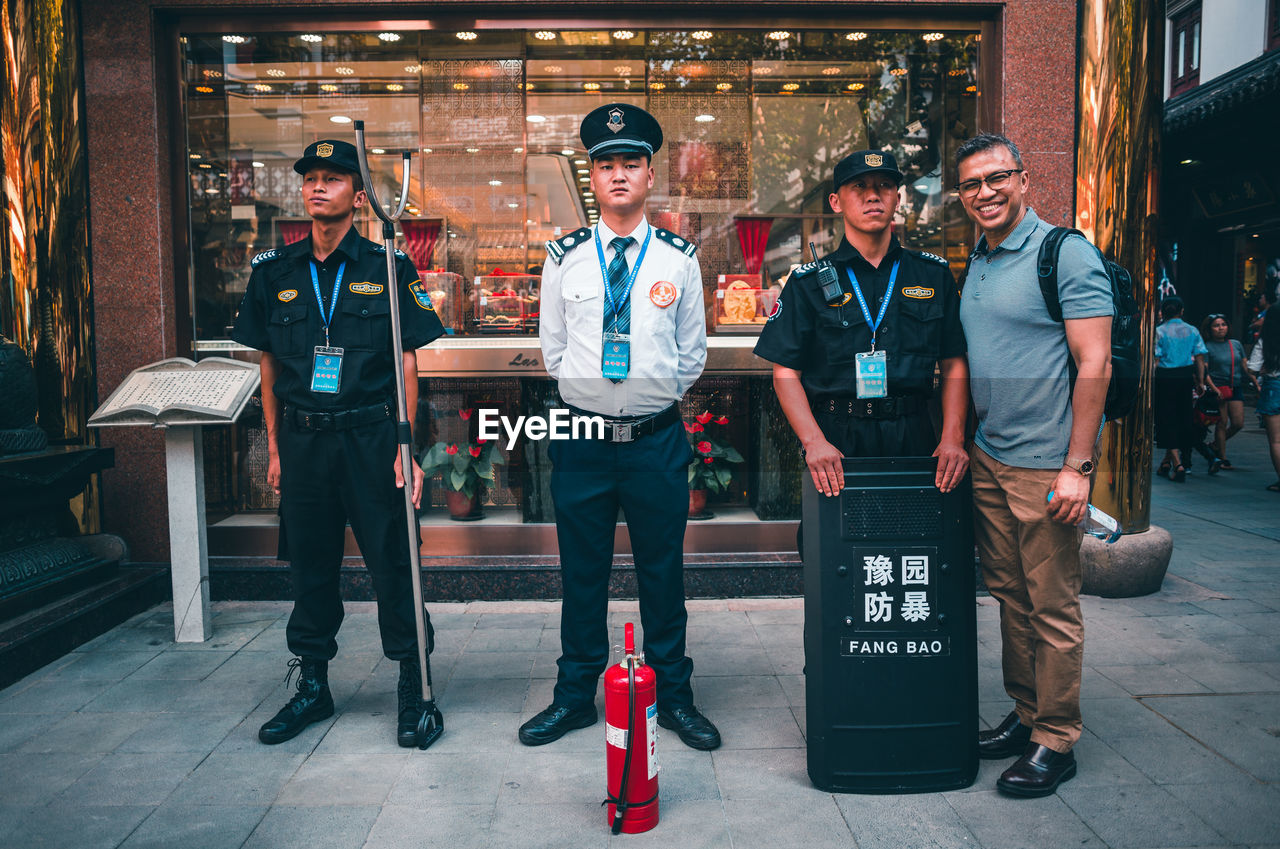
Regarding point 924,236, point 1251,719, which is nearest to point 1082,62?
point 924,236

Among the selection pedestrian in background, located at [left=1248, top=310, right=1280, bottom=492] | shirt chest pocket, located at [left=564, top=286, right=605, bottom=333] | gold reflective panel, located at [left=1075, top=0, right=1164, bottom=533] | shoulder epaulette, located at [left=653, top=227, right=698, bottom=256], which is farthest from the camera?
pedestrian in background, located at [left=1248, top=310, right=1280, bottom=492]

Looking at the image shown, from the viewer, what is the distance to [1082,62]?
5305 mm

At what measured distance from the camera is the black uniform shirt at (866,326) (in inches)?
130

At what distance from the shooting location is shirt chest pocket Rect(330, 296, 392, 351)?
3.66 meters

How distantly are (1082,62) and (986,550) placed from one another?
11.4ft

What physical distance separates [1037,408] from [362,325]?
264 centimetres

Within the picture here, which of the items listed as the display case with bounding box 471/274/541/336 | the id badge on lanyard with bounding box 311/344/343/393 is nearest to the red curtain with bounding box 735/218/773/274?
the display case with bounding box 471/274/541/336

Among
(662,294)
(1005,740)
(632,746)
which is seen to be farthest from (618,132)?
(1005,740)

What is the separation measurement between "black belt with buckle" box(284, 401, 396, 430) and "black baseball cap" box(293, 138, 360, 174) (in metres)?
0.98

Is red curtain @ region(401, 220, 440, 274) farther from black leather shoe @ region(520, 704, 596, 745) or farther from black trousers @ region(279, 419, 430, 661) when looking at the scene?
black leather shoe @ region(520, 704, 596, 745)

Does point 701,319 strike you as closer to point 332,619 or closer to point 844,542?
point 844,542

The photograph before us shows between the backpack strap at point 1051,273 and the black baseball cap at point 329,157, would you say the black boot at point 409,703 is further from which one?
the backpack strap at point 1051,273

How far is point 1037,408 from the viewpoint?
3.16m

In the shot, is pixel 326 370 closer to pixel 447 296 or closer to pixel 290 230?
pixel 447 296
